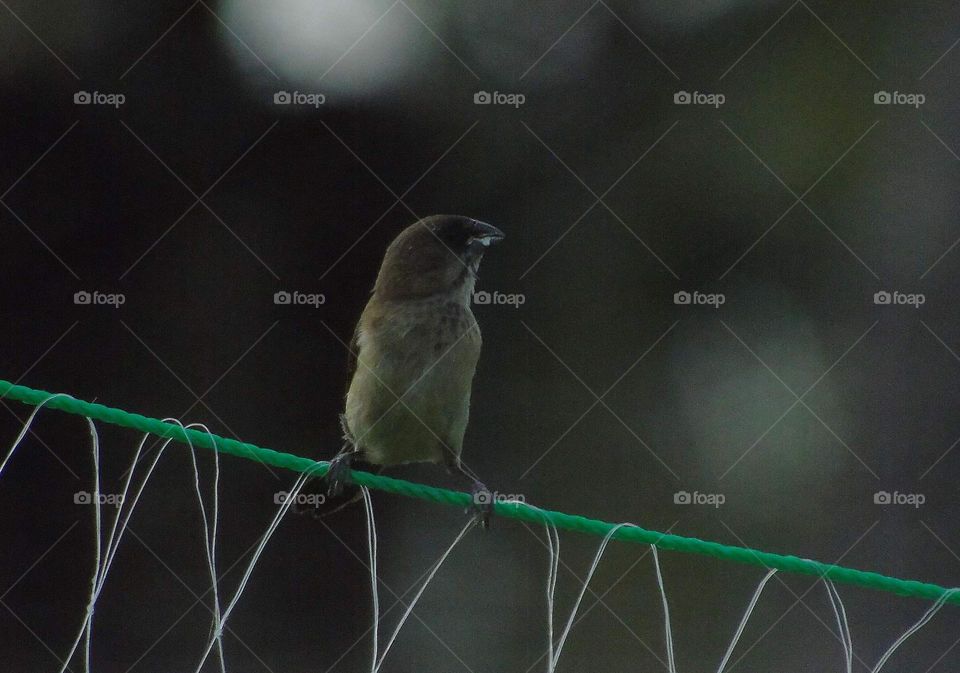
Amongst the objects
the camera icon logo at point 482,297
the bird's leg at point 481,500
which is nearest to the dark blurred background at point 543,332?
the camera icon logo at point 482,297

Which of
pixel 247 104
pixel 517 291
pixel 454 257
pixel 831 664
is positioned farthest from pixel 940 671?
pixel 247 104

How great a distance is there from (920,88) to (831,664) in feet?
11.3

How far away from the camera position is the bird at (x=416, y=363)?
3826mm

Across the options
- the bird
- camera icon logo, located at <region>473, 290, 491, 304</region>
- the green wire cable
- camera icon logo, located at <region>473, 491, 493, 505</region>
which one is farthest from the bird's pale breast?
camera icon logo, located at <region>473, 290, 491, 304</region>

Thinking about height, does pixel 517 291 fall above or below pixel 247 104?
below

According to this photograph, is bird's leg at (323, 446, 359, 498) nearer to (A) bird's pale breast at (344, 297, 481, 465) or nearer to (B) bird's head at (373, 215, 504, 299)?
(A) bird's pale breast at (344, 297, 481, 465)

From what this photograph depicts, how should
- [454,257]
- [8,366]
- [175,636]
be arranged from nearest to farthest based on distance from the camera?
[454,257]
[8,366]
[175,636]

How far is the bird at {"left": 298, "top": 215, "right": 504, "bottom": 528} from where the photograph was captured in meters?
3.83

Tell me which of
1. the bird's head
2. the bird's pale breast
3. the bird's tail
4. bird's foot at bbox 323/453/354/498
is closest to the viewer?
bird's foot at bbox 323/453/354/498

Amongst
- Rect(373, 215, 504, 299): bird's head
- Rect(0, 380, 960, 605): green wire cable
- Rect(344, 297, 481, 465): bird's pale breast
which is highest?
Rect(373, 215, 504, 299): bird's head

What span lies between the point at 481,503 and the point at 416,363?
A: 0.67m

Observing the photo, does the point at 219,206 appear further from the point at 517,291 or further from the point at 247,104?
the point at 517,291

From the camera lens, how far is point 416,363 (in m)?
3.83

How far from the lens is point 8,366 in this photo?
232 inches
